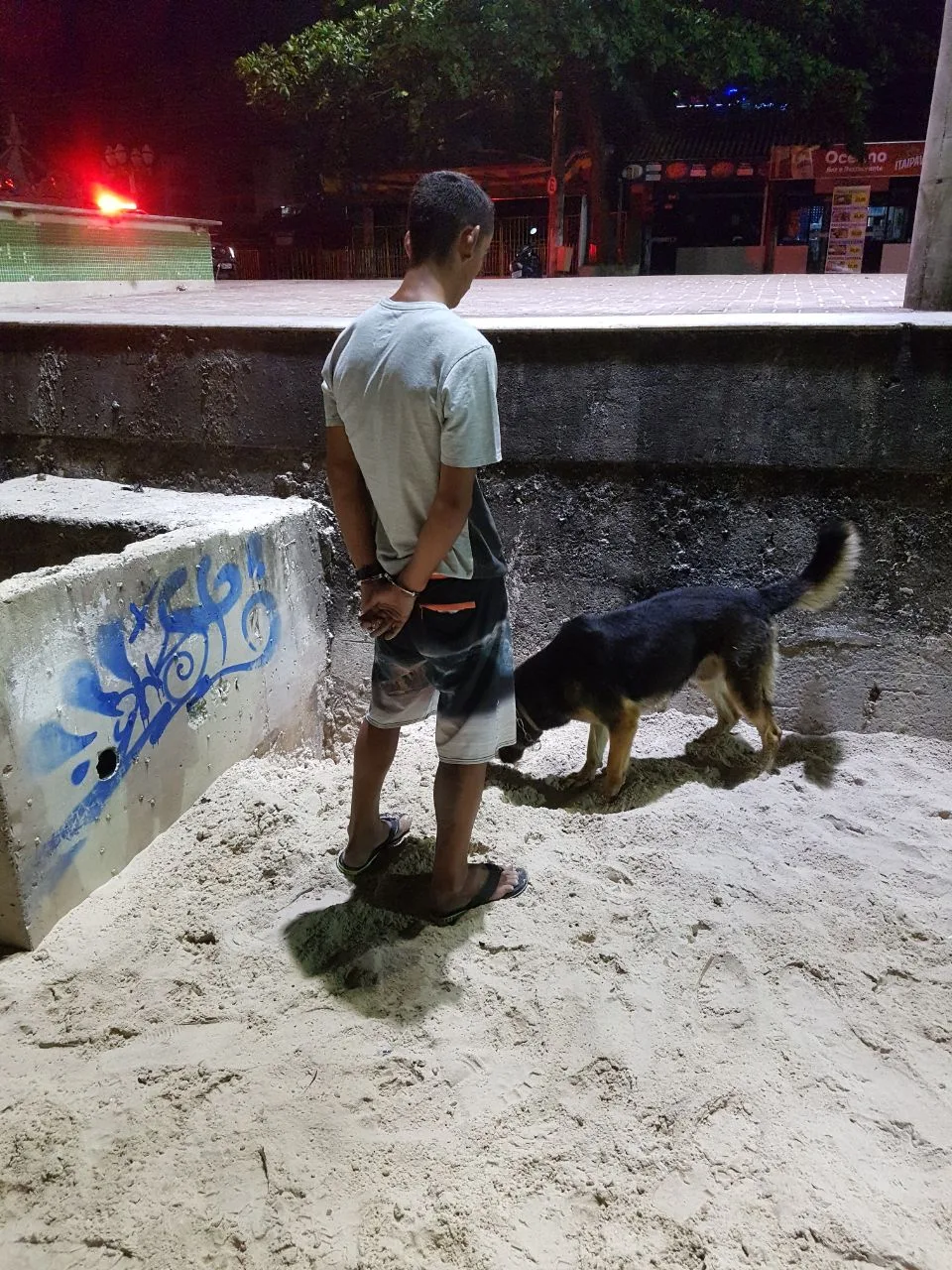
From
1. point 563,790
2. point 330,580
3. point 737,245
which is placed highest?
point 737,245

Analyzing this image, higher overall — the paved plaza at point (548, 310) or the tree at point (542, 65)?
the tree at point (542, 65)

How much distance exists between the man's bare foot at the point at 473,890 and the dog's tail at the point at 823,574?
166 cm

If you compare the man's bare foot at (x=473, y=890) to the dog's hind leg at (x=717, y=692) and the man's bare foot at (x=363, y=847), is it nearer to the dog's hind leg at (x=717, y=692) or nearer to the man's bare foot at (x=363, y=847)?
the man's bare foot at (x=363, y=847)

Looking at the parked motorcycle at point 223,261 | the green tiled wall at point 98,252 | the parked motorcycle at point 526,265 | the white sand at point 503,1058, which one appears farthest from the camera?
the parked motorcycle at point 223,261

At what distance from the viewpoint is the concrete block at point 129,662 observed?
2.36 m

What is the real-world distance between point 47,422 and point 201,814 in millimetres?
2775

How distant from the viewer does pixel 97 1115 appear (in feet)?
6.28

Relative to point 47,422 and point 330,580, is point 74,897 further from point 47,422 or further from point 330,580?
point 47,422

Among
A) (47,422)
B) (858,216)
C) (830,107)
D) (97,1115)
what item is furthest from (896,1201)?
(830,107)

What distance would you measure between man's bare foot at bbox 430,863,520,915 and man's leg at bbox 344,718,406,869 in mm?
291

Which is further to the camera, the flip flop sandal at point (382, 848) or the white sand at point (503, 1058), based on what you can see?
the flip flop sandal at point (382, 848)

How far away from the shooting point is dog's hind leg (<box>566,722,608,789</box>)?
3.55 meters

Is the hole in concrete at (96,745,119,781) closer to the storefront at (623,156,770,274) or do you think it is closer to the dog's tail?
the dog's tail

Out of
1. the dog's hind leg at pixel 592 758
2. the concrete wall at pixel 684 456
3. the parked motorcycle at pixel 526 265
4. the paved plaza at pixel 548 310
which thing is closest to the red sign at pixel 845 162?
the parked motorcycle at pixel 526 265
